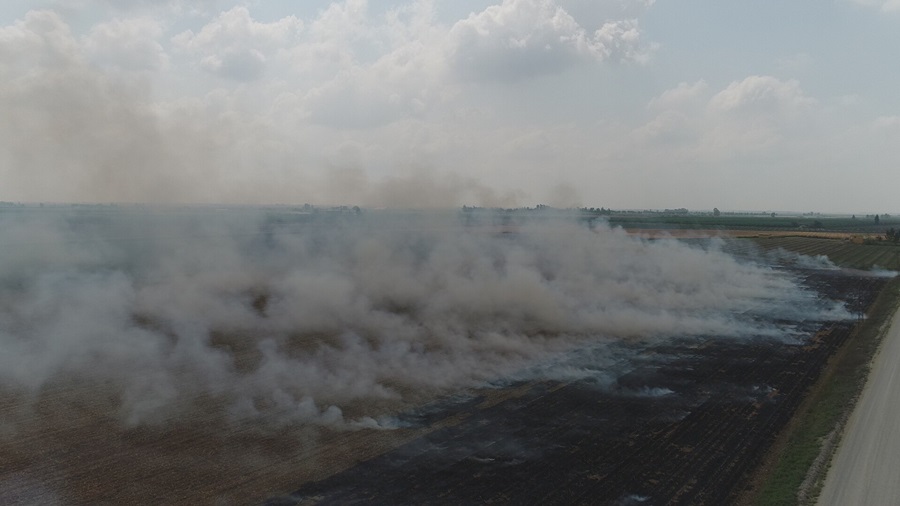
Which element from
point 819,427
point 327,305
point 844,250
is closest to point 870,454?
point 819,427

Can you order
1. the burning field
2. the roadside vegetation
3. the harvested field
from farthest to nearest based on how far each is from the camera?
the harvested field
the burning field
the roadside vegetation

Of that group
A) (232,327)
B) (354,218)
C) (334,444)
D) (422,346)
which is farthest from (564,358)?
(354,218)

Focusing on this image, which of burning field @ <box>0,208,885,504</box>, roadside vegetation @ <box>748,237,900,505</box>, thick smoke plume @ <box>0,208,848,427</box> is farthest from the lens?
thick smoke plume @ <box>0,208,848,427</box>

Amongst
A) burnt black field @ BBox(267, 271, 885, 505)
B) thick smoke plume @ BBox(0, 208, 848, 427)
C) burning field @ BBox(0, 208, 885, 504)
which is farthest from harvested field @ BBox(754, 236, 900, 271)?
burnt black field @ BBox(267, 271, 885, 505)

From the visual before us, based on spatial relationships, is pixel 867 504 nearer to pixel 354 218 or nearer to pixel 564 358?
pixel 564 358

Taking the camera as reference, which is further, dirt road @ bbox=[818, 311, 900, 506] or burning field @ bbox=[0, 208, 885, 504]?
burning field @ bbox=[0, 208, 885, 504]

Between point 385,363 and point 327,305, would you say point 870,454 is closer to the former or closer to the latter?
point 385,363

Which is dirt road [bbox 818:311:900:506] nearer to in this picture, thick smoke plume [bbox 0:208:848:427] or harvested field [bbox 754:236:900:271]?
thick smoke plume [bbox 0:208:848:427]
